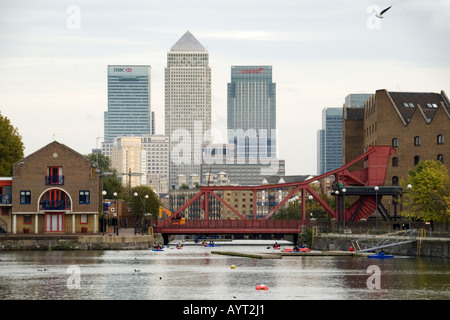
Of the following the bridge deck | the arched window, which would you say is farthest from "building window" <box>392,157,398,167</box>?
the arched window

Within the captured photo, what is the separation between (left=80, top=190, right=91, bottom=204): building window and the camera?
116750mm

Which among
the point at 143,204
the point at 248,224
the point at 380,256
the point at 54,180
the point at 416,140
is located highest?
the point at 416,140

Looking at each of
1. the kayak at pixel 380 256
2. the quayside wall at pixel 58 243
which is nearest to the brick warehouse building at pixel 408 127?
the kayak at pixel 380 256

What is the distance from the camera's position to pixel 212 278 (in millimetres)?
72562

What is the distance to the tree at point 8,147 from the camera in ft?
439

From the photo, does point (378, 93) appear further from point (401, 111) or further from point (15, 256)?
point (15, 256)

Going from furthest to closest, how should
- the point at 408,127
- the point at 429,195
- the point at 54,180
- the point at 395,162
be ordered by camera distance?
the point at 395,162, the point at 408,127, the point at 54,180, the point at 429,195

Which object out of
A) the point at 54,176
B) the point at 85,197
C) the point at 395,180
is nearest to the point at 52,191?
the point at 54,176

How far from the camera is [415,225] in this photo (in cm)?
12150

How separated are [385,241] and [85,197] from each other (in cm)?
3683

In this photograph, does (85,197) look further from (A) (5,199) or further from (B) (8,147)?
(B) (8,147)

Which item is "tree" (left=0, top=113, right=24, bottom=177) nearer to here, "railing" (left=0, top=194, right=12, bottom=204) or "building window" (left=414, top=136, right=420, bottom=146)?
"railing" (left=0, top=194, right=12, bottom=204)
